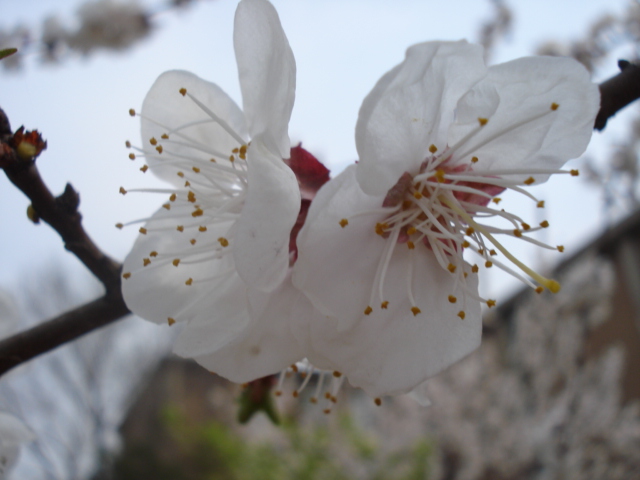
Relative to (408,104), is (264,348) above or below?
below

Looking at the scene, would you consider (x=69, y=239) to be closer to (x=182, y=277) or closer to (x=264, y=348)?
(x=182, y=277)

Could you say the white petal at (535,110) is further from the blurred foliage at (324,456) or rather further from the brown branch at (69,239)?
the blurred foliage at (324,456)

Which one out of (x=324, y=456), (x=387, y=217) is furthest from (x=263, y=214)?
(x=324, y=456)

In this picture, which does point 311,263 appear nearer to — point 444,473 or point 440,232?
point 440,232

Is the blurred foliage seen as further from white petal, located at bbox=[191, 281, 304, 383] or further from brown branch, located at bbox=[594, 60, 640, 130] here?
brown branch, located at bbox=[594, 60, 640, 130]

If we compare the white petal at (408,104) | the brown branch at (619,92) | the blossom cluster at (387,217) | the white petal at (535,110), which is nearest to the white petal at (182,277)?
the blossom cluster at (387,217)

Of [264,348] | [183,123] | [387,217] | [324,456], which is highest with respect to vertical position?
[183,123]
